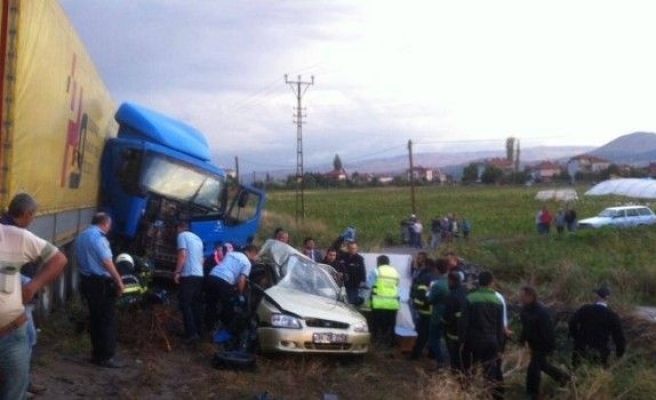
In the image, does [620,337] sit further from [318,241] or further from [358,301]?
[318,241]

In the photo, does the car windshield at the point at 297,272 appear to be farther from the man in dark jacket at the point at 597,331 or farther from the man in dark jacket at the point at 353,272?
the man in dark jacket at the point at 597,331

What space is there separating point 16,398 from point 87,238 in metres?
4.77

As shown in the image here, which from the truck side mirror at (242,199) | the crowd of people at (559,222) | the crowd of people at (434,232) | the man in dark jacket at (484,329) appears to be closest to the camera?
the man in dark jacket at (484,329)

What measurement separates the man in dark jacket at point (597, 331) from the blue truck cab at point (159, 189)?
8.40 m

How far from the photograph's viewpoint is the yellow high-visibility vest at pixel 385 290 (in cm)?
1499

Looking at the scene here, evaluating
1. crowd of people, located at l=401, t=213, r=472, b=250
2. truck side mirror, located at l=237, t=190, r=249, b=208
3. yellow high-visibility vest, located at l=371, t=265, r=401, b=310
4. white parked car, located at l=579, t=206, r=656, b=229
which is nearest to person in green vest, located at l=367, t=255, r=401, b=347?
yellow high-visibility vest, located at l=371, t=265, r=401, b=310

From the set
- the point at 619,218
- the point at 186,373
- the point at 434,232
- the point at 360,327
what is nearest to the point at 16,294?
the point at 186,373

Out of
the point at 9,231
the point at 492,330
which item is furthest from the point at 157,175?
the point at 9,231

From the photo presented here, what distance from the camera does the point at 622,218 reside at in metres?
47.2

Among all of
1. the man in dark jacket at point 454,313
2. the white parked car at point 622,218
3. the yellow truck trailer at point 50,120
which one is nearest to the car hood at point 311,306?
the man in dark jacket at point 454,313

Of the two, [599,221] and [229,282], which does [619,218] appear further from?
[229,282]

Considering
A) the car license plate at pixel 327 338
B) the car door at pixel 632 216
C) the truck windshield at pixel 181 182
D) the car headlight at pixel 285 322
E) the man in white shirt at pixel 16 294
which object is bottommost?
the car door at pixel 632 216

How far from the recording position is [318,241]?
38.4 metres

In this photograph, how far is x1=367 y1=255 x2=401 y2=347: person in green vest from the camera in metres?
15.0
